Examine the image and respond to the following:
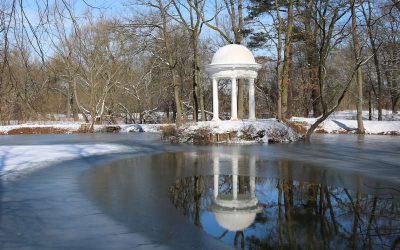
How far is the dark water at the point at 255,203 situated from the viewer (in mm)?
5500

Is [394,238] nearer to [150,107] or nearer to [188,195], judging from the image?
[188,195]

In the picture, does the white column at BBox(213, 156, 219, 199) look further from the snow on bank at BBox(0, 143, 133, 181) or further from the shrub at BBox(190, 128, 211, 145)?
the shrub at BBox(190, 128, 211, 145)

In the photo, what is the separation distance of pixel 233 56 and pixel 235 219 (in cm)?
1794

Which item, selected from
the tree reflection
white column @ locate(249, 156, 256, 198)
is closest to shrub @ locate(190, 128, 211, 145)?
white column @ locate(249, 156, 256, 198)

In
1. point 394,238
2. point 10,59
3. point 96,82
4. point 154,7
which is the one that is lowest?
point 394,238

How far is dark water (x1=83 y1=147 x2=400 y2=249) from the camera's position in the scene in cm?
550

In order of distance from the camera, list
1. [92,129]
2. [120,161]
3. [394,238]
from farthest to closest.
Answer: [92,129] < [120,161] < [394,238]

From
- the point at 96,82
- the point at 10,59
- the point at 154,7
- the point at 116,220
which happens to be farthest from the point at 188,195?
the point at 96,82

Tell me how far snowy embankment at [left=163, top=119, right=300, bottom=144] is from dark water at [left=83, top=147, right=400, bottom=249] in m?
8.41

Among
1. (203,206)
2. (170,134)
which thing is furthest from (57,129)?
(203,206)

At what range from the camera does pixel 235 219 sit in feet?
21.0

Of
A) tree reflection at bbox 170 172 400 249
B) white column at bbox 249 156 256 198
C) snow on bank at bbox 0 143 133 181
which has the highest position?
snow on bank at bbox 0 143 133 181

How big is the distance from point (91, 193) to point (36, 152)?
26.4ft

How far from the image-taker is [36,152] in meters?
15.2
